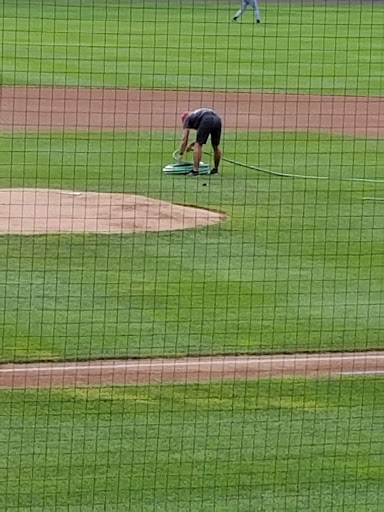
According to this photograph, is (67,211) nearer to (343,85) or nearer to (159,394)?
(159,394)

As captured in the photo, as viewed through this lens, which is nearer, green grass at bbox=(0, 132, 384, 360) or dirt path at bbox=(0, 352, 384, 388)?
dirt path at bbox=(0, 352, 384, 388)

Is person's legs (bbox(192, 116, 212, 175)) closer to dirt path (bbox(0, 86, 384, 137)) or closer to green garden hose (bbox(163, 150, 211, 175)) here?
green garden hose (bbox(163, 150, 211, 175))

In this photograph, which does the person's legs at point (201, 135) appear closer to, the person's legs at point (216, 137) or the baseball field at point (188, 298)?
the person's legs at point (216, 137)

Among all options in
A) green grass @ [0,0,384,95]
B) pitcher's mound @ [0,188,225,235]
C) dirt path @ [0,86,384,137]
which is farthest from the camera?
green grass @ [0,0,384,95]

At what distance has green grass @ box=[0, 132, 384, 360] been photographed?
1277 cm

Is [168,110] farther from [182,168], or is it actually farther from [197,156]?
[197,156]

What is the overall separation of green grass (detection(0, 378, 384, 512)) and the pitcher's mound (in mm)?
6302

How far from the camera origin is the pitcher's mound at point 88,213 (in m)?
17.3

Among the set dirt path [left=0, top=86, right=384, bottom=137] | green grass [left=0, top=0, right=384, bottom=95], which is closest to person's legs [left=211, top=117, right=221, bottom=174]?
dirt path [left=0, top=86, right=384, bottom=137]

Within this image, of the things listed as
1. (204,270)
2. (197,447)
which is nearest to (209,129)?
(204,270)

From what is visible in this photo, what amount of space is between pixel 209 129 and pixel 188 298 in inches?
284

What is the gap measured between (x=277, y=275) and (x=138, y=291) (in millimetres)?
1591

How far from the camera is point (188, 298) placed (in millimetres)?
14039

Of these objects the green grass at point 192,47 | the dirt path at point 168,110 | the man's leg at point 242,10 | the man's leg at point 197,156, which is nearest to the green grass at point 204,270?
the man's leg at point 197,156
